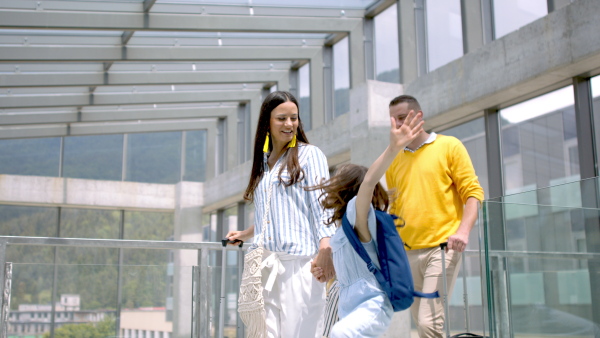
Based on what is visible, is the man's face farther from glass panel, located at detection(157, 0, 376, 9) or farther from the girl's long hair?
glass panel, located at detection(157, 0, 376, 9)

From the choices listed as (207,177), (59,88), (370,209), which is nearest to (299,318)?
(370,209)

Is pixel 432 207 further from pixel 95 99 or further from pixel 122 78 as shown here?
pixel 95 99

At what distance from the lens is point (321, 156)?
2.84m

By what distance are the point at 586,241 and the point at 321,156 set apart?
153 centimetres

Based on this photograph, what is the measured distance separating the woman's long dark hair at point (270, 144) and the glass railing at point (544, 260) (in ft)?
4.05

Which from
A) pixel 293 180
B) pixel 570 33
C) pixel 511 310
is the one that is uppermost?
pixel 570 33

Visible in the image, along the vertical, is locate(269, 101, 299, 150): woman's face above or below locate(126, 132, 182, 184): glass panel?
below

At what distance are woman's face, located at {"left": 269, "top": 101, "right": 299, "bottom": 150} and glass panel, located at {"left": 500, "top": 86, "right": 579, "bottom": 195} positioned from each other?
491cm

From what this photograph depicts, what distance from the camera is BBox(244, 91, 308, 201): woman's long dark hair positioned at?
2.74 metres

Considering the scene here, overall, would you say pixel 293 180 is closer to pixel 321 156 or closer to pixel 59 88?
pixel 321 156

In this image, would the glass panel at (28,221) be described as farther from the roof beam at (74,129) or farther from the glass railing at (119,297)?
the glass railing at (119,297)

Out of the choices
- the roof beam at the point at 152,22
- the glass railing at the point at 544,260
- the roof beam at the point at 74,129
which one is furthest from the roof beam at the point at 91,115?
the glass railing at the point at 544,260

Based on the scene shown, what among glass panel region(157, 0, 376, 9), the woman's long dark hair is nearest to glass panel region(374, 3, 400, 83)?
glass panel region(157, 0, 376, 9)

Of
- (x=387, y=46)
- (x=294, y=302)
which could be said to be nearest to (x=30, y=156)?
(x=387, y=46)
